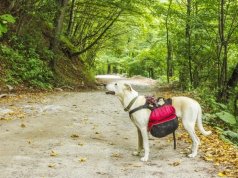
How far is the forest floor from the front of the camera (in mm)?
5430

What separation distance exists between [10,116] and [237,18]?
32.6 ft

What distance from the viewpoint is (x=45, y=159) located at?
5.96 meters

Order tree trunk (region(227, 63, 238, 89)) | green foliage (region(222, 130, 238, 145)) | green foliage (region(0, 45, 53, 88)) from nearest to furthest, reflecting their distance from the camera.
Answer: green foliage (region(222, 130, 238, 145)) < tree trunk (region(227, 63, 238, 89)) < green foliage (region(0, 45, 53, 88))

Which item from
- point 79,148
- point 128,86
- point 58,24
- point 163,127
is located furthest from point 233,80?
point 58,24

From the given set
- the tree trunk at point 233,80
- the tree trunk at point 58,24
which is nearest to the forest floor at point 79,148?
the tree trunk at point 233,80

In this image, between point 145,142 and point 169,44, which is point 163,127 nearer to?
point 145,142

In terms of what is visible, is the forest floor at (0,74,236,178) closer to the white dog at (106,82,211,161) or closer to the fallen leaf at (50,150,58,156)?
the fallen leaf at (50,150,58,156)

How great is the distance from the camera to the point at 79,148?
6836mm

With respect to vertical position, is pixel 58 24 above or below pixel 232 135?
above

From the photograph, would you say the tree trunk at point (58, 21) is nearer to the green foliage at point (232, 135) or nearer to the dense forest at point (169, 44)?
the dense forest at point (169, 44)

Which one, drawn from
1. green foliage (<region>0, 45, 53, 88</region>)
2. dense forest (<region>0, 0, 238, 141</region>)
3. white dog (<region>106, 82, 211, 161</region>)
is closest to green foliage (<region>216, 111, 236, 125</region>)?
dense forest (<region>0, 0, 238, 141</region>)

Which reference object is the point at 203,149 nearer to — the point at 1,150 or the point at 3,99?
the point at 1,150

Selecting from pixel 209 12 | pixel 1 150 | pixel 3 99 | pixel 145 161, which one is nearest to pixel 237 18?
pixel 209 12

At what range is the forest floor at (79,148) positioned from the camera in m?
5.43
